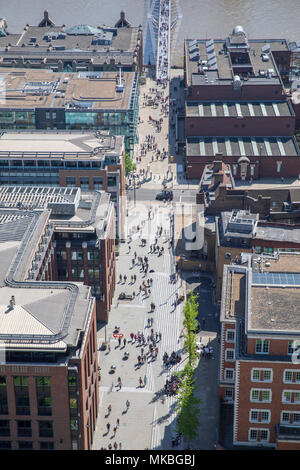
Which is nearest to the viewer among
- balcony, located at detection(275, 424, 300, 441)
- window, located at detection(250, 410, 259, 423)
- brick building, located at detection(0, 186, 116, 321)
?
balcony, located at detection(275, 424, 300, 441)

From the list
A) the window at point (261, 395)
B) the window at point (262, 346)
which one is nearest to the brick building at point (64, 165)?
the window at point (262, 346)

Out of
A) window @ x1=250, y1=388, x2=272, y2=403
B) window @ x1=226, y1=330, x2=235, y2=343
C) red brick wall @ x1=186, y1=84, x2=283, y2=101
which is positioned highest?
red brick wall @ x1=186, y1=84, x2=283, y2=101

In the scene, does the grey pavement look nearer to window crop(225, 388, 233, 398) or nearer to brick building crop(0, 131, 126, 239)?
window crop(225, 388, 233, 398)

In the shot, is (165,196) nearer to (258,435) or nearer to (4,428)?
(258,435)

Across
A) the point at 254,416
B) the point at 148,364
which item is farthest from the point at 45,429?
the point at 148,364

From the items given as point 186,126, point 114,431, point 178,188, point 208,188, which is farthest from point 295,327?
point 186,126

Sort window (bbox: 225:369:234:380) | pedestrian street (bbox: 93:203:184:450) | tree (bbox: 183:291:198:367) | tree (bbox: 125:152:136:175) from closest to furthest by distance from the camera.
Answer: pedestrian street (bbox: 93:203:184:450) < window (bbox: 225:369:234:380) < tree (bbox: 183:291:198:367) < tree (bbox: 125:152:136:175)

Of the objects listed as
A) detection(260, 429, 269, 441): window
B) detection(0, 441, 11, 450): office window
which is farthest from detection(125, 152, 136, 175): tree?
detection(260, 429, 269, 441): window

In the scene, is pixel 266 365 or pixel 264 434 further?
pixel 264 434
